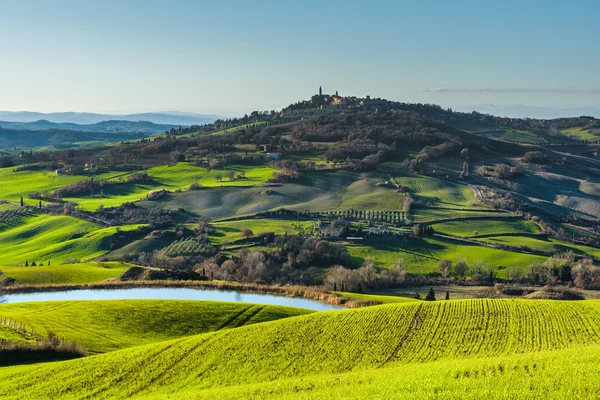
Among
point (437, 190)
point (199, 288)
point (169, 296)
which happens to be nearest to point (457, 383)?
point (169, 296)

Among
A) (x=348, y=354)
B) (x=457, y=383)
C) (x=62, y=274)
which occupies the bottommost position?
(x=62, y=274)

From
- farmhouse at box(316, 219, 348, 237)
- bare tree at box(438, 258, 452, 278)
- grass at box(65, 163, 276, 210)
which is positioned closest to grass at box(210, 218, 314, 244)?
farmhouse at box(316, 219, 348, 237)

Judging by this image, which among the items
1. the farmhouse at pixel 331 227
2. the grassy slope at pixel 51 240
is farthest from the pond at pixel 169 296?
the farmhouse at pixel 331 227

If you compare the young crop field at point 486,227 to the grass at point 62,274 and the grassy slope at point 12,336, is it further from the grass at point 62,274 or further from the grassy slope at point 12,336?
the grassy slope at point 12,336

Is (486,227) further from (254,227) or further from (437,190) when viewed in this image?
(254,227)

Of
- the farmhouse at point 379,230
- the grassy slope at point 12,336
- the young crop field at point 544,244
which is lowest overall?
the young crop field at point 544,244

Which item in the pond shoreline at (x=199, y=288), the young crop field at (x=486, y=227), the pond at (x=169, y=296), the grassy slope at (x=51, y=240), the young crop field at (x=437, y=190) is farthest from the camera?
the young crop field at (x=437, y=190)

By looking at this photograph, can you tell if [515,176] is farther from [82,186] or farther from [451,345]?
[451,345]

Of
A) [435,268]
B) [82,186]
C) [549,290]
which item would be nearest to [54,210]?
[82,186]
